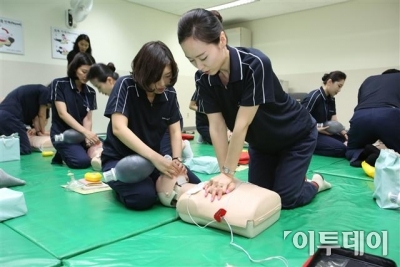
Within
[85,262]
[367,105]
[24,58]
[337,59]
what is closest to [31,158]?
[24,58]

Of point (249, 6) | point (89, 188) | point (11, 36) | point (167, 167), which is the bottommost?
point (89, 188)

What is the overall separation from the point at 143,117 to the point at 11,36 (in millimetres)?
3950

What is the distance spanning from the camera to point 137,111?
6.01 feet

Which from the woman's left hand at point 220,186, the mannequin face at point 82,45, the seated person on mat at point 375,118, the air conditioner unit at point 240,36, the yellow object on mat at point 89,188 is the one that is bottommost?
the yellow object on mat at point 89,188

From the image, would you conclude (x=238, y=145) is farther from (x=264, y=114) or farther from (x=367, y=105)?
(x=367, y=105)

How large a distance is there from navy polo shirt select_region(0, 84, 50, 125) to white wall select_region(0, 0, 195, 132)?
113cm

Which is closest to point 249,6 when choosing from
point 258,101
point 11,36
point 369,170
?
point 11,36

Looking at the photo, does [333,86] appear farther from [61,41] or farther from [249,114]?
[61,41]

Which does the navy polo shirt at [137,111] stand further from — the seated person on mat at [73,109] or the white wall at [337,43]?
the white wall at [337,43]

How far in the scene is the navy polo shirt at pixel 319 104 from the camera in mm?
3604

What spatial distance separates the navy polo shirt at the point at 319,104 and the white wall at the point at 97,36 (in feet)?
12.3

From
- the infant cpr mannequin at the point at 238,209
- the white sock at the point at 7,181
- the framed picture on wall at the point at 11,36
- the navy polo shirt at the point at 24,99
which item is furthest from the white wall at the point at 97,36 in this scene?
the infant cpr mannequin at the point at 238,209

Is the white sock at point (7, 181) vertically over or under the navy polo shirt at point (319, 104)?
under

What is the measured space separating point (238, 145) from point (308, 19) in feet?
19.2
